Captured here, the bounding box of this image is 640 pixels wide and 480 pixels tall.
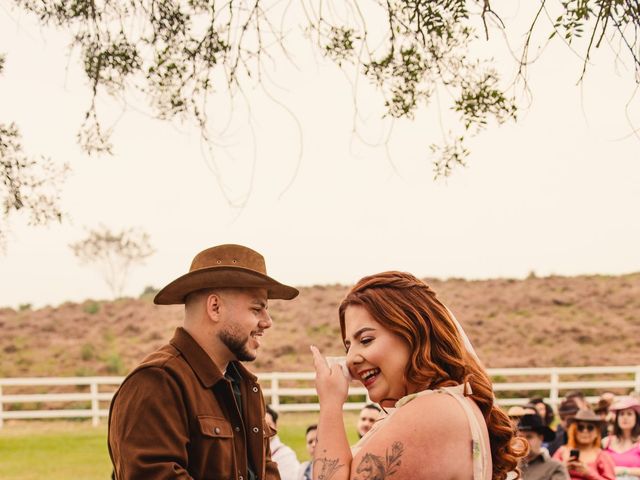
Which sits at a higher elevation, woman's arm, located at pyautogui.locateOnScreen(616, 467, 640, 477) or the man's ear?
the man's ear

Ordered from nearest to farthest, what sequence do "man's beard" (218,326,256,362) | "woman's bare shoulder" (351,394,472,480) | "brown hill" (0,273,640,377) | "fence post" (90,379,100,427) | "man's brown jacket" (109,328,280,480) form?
1. "woman's bare shoulder" (351,394,472,480)
2. "man's brown jacket" (109,328,280,480)
3. "man's beard" (218,326,256,362)
4. "fence post" (90,379,100,427)
5. "brown hill" (0,273,640,377)

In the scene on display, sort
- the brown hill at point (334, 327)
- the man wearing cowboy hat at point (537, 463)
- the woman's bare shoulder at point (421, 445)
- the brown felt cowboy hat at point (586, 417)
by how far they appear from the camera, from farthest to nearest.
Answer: the brown hill at point (334, 327), the brown felt cowboy hat at point (586, 417), the man wearing cowboy hat at point (537, 463), the woman's bare shoulder at point (421, 445)

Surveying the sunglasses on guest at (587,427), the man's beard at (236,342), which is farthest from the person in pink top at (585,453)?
the man's beard at (236,342)

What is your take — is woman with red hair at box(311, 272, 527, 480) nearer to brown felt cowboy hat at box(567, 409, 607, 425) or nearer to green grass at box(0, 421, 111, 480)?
Answer: brown felt cowboy hat at box(567, 409, 607, 425)

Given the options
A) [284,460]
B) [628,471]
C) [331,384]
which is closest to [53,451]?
[284,460]

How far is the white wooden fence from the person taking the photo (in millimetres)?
20531

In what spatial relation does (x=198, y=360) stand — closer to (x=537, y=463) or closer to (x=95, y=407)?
(x=537, y=463)

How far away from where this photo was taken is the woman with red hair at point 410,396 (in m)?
2.26

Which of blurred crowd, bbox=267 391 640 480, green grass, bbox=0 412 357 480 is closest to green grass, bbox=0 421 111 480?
green grass, bbox=0 412 357 480

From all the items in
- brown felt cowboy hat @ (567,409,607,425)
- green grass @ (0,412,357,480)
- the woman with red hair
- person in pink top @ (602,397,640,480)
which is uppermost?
the woman with red hair

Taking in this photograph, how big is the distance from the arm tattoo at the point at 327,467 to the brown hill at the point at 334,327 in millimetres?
29016

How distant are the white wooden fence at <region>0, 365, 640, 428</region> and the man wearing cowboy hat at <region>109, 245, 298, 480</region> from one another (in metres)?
14.2

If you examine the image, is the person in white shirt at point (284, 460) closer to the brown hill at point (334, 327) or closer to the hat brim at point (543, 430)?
the hat brim at point (543, 430)

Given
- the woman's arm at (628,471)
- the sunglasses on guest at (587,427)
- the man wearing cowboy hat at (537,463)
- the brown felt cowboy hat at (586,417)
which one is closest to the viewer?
the man wearing cowboy hat at (537,463)
